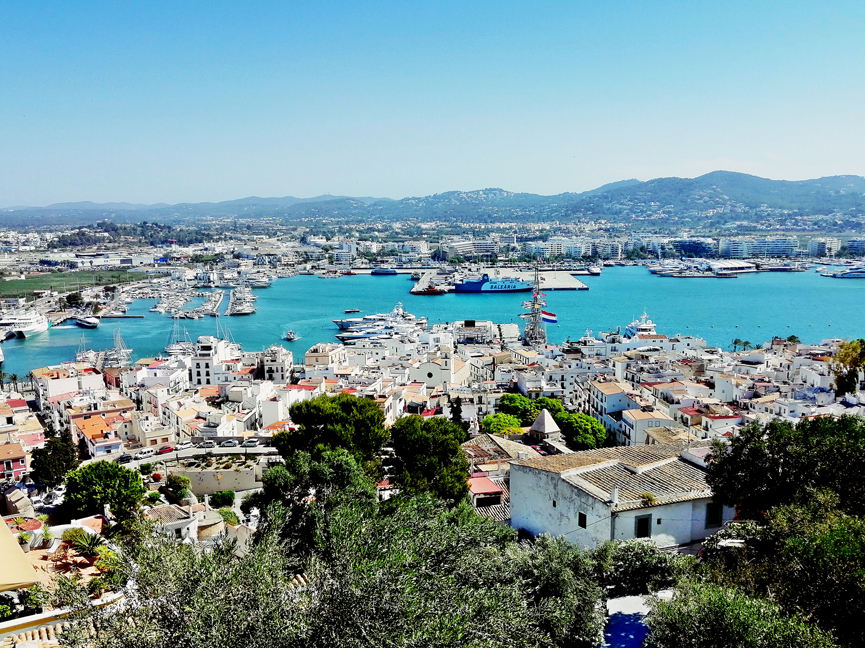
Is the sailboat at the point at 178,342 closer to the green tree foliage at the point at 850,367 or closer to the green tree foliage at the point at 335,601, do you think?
the green tree foliage at the point at 850,367

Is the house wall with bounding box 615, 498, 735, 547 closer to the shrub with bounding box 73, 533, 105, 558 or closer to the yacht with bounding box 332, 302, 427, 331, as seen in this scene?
the shrub with bounding box 73, 533, 105, 558

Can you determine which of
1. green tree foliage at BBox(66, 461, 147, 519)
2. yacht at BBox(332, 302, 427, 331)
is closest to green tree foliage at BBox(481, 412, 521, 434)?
green tree foliage at BBox(66, 461, 147, 519)

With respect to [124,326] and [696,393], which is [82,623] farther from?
[124,326]

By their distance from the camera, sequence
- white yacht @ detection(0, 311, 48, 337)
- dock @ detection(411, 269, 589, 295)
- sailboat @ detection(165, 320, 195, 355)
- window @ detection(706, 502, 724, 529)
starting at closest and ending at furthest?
window @ detection(706, 502, 724, 529), sailboat @ detection(165, 320, 195, 355), white yacht @ detection(0, 311, 48, 337), dock @ detection(411, 269, 589, 295)

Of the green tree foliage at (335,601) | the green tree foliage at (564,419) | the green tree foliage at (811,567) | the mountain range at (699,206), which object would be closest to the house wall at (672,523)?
the green tree foliage at (811,567)

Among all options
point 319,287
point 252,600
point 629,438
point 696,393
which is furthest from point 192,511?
point 319,287

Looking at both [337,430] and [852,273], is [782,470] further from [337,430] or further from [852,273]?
[852,273]
